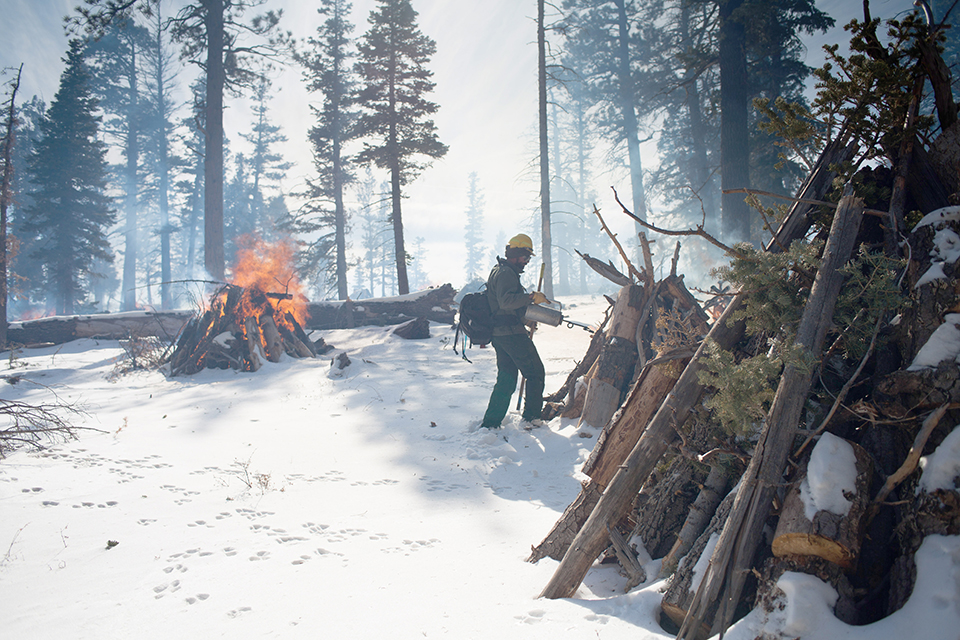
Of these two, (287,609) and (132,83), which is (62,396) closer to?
(287,609)

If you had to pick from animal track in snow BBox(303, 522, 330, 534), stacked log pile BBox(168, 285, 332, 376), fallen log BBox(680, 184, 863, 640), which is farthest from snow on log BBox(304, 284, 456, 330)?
fallen log BBox(680, 184, 863, 640)

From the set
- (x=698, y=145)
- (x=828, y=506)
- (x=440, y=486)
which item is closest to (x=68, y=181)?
(x=440, y=486)

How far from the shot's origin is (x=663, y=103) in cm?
2267

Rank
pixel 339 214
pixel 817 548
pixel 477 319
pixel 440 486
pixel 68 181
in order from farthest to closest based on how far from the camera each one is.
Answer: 1. pixel 68 181
2. pixel 339 214
3. pixel 477 319
4. pixel 440 486
5. pixel 817 548

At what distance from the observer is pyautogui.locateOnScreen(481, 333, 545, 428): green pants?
5.71 m

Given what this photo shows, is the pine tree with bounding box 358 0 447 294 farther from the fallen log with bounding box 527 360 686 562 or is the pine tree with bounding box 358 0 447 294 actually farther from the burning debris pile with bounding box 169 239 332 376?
the fallen log with bounding box 527 360 686 562

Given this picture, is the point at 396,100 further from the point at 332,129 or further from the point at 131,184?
the point at 131,184

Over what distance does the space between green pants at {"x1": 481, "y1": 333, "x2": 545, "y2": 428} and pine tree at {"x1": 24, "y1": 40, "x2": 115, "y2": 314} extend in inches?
1200

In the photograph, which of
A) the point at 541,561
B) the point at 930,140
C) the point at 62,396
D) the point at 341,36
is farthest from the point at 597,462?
the point at 341,36

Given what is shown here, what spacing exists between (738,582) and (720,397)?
780 millimetres

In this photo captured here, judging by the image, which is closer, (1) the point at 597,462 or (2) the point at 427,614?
(2) the point at 427,614

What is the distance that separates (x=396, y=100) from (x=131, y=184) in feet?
115

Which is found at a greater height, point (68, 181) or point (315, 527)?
point (68, 181)

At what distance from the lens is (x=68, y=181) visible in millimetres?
26562
